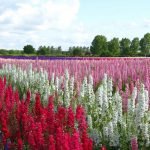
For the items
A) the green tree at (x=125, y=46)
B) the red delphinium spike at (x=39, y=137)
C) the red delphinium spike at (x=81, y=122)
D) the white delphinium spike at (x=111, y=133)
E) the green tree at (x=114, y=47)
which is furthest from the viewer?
the green tree at (x=125, y=46)

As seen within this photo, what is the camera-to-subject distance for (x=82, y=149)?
12.3 ft

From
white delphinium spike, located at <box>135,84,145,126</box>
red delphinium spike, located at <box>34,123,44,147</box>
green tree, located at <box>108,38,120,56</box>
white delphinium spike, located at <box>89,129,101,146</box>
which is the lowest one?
white delphinium spike, located at <box>89,129,101,146</box>

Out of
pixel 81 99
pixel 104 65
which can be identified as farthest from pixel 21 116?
pixel 104 65

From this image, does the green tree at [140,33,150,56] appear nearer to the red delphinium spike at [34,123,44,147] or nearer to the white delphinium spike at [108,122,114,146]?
the white delphinium spike at [108,122,114,146]

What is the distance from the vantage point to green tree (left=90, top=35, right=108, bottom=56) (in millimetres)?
50344

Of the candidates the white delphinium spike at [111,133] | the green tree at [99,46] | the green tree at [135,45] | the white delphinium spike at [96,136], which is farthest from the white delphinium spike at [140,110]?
the green tree at [135,45]

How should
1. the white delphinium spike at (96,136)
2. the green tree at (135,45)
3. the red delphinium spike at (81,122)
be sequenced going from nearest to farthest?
the red delphinium spike at (81,122)
the white delphinium spike at (96,136)
the green tree at (135,45)

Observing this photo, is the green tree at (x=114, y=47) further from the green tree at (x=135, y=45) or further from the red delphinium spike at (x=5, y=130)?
the red delphinium spike at (x=5, y=130)

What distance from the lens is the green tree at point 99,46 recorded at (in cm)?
5034

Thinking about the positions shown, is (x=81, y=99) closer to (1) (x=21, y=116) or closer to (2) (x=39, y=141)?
(1) (x=21, y=116)

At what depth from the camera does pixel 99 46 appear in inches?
1998

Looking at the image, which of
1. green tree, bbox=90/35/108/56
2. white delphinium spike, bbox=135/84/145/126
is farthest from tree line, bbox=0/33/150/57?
white delphinium spike, bbox=135/84/145/126

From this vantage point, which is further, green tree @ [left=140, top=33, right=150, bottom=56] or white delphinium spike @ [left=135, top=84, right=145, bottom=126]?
green tree @ [left=140, top=33, right=150, bottom=56]

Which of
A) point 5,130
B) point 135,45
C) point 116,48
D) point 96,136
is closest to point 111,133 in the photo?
point 96,136
